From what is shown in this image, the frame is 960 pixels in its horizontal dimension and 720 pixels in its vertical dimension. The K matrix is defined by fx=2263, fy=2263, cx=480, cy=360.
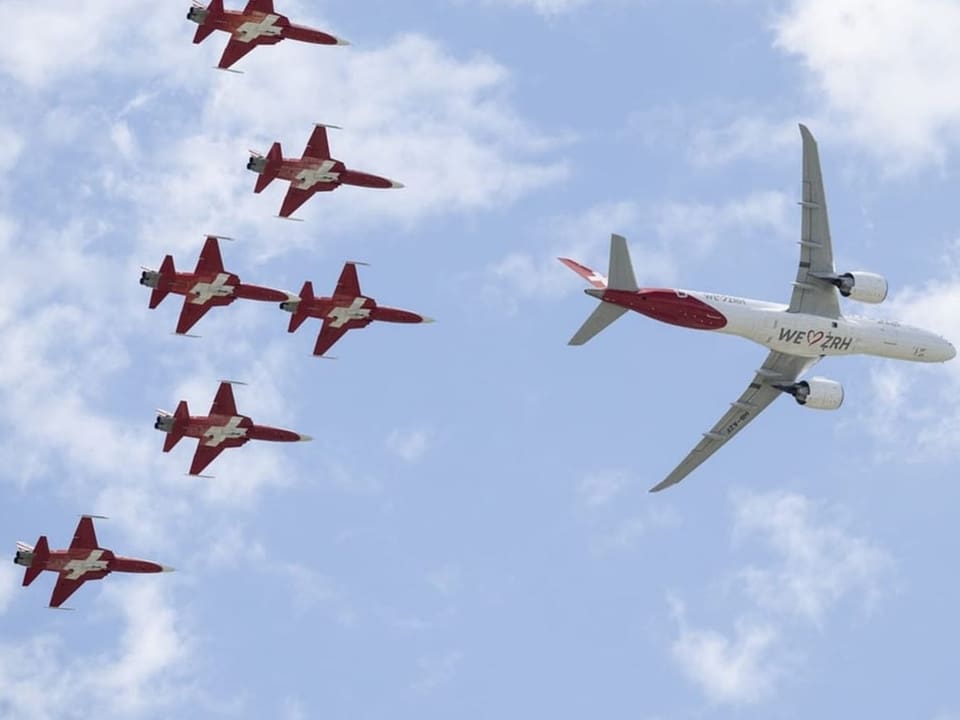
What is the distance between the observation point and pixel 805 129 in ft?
415

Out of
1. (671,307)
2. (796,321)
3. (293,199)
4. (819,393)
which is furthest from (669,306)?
(293,199)

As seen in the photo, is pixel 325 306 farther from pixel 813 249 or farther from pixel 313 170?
pixel 813 249

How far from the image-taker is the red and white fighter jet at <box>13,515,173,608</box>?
128250 mm

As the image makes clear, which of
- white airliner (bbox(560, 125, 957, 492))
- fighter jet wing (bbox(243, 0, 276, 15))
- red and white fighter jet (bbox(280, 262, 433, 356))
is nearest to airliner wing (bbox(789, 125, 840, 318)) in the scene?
white airliner (bbox(560, 125, 957, 492))

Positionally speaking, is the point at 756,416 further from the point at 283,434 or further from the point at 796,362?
the point at 283,434

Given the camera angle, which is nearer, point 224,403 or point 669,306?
point 669,306

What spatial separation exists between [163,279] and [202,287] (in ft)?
7.50

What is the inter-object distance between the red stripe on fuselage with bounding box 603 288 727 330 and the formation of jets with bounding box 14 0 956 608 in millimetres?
77

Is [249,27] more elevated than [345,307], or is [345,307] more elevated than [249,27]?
[249,27]

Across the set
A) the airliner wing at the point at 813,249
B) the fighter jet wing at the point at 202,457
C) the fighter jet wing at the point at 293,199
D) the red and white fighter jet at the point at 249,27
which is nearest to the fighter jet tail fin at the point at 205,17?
the red and white fighter jet at the point at 249,27

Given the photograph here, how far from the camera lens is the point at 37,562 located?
128250 mm

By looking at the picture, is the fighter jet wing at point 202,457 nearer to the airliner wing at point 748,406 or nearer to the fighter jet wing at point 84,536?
the fighter jet wing at point 84,536

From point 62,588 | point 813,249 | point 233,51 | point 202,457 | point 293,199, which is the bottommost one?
point 62,588

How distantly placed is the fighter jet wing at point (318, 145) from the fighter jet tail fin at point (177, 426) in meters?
16.1
